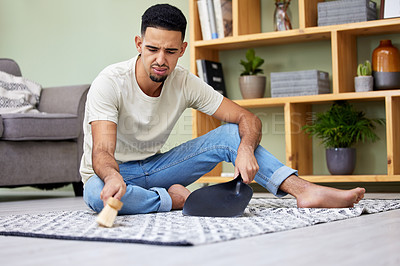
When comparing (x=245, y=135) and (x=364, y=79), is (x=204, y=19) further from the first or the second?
(x=245, y=135)

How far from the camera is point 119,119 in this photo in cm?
203

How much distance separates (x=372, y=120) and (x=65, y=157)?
5.78 feet

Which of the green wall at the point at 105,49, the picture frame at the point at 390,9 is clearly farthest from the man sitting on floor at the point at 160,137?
the green wall at the point at 105,49

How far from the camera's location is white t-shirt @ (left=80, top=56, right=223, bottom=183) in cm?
195

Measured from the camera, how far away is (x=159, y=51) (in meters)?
1.91

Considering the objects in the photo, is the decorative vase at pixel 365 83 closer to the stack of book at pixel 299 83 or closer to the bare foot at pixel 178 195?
the stack of book at pixel 299 83

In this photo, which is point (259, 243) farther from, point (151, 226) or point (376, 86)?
point (376, 86)

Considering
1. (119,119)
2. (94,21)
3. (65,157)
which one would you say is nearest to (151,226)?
(119,119)

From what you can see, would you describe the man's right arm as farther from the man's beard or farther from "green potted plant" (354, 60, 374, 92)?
"green potted plant" (354, 60, 374, 92)

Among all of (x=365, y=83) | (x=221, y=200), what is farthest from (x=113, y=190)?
(x=365, y=83)

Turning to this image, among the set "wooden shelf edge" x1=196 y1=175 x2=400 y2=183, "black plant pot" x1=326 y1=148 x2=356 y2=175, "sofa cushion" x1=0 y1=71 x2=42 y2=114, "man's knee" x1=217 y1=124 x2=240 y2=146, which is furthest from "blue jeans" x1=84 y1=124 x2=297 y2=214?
"sofa cushion" x1=0 y1=71 x2=42 y2=114

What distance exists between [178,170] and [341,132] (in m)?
1.24

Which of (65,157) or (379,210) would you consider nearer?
(379,210)

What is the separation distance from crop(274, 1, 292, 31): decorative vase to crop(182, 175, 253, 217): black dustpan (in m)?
1.72
